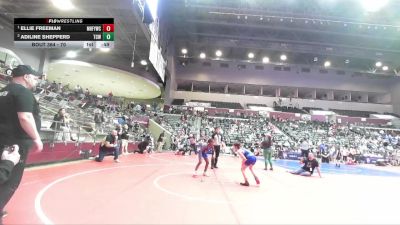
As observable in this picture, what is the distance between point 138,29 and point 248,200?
45.3ft

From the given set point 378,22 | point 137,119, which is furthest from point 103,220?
point 378,22

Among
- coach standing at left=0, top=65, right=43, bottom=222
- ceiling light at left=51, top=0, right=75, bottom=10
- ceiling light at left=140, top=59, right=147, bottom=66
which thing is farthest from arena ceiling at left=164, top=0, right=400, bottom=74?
coach standing at left=0, top=65, right=43, bottom=222

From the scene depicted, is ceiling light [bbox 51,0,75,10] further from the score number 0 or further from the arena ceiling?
the arena ceiling

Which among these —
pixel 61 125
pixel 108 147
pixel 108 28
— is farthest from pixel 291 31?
pixel 61 125

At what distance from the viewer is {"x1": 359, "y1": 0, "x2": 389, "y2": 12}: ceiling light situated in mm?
21047

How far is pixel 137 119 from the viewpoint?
26.2 meters

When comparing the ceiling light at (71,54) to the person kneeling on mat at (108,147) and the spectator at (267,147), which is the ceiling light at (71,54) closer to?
the person kneeling on mat at (108,147)

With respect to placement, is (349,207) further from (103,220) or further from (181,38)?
(181,38)

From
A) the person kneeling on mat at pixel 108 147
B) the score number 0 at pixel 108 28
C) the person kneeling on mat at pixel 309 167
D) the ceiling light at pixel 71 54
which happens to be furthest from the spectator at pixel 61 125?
the ceiling light at pixel 71 54
